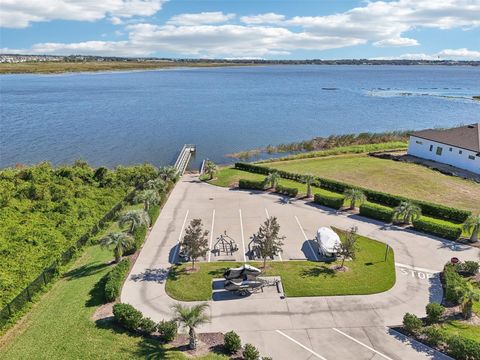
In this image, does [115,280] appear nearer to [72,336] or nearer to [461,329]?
[72,336]

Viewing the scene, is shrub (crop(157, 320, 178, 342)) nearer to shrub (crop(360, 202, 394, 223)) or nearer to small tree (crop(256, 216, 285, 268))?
small tree (crop(256, 216, 285, 268))

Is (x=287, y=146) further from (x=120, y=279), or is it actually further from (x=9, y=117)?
(x=9, y=117)

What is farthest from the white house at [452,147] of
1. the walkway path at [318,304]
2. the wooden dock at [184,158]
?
the wooden dock at [184,158]

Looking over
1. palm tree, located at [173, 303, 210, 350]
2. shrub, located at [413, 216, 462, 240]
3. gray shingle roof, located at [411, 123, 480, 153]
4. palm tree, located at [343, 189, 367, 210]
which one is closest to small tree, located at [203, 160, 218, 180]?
palm tree, located at [343, 189, 367, 210]

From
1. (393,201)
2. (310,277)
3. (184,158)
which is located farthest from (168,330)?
(184,158)

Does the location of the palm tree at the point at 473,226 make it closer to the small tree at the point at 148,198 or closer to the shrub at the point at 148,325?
the shrub at the point at 148,325
